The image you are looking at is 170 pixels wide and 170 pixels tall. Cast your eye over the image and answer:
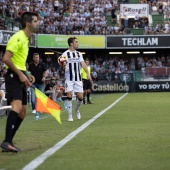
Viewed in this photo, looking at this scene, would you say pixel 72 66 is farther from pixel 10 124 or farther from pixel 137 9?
pixel 137 9

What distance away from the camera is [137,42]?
168 ft

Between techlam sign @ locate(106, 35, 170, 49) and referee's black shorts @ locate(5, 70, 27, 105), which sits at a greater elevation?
techlam sign @ locate(106, 35, 170, 49)

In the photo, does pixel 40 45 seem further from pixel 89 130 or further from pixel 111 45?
pixel 89 130

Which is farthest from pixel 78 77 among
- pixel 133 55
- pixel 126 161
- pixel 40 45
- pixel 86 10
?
pixel 133 55

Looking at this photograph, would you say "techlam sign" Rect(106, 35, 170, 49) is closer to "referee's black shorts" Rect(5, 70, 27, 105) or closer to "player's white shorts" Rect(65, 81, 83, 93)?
"player's white shorts" Rect(65, 81, 83, 93)

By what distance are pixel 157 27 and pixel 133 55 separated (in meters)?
5.30

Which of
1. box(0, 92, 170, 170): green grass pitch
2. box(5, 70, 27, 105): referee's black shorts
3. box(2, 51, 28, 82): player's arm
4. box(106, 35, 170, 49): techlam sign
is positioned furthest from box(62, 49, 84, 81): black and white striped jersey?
box(106, 35, 170, 49): techlam sign

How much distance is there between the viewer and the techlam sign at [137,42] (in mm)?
50844

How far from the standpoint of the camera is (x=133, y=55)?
5541cm

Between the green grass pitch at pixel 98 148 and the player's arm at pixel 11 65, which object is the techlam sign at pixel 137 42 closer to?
the green grass pitch at pixel 98 148

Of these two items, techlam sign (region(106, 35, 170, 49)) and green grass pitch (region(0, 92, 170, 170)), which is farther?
techlam sign (region(106, 35, 170, 49))

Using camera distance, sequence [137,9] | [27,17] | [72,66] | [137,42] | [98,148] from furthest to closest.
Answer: [137,42]
[137,9]
[72,66]
[27,17]
[98,148]

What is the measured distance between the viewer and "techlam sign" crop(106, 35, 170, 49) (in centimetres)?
5084

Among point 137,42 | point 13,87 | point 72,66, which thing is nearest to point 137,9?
point 137,42
